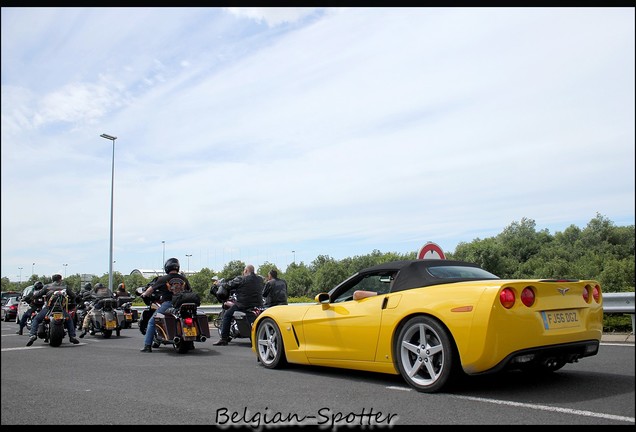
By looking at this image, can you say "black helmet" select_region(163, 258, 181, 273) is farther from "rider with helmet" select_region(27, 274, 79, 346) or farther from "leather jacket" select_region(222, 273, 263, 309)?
"rider with helmet" select_region(27, 274, 79, 346)

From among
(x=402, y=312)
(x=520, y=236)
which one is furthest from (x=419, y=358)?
(x=520, y=236)

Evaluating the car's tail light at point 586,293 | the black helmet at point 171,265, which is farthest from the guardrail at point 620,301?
the black helmet at point 171,265

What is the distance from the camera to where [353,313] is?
256 inches

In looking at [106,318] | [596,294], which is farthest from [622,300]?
[106,318]

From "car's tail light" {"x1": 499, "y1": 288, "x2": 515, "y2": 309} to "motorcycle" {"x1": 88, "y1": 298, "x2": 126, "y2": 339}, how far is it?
37.8 ft

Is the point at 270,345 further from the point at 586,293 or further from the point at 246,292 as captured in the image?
the point at 586,293

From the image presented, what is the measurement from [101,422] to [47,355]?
603 cm

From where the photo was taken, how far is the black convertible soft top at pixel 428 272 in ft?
19.6

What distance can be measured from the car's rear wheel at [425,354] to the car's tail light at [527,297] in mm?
780

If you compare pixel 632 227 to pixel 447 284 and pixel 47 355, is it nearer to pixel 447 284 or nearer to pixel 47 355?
pixel 447 284

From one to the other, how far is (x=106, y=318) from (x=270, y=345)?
25.9 feet

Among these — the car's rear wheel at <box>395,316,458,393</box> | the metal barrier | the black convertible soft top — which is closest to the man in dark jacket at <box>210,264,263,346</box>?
the black convertible soft top

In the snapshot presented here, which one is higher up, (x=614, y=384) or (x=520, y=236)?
(x=520, y=236)

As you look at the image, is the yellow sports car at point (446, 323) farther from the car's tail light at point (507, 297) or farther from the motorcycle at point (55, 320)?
the motorcycle at point (55, 320)
